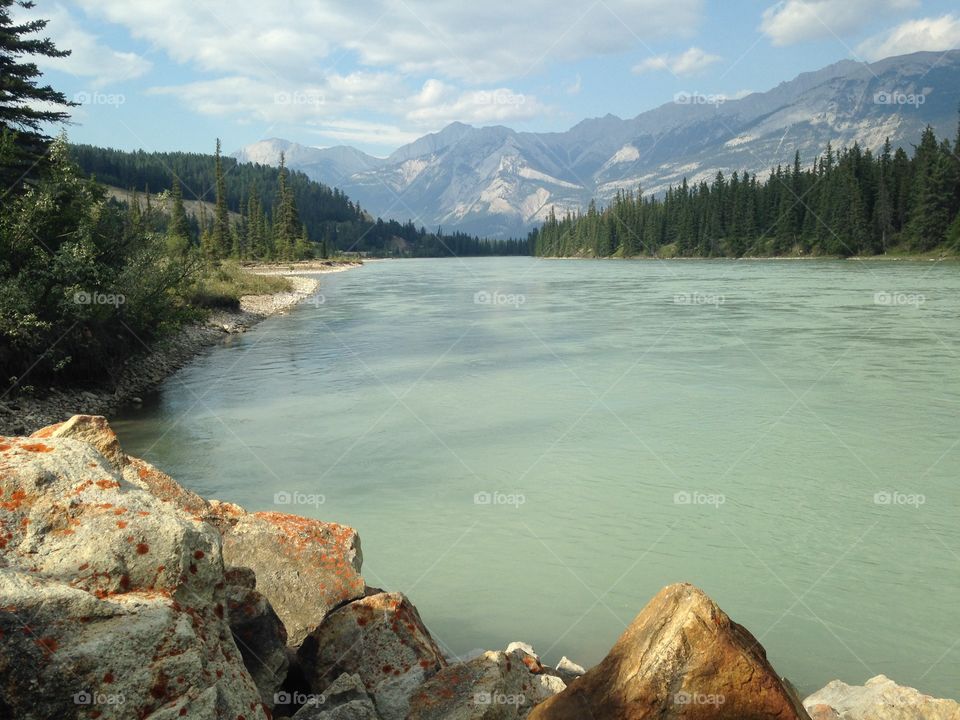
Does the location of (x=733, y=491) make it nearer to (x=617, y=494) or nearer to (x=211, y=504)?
(x=617, y=494)

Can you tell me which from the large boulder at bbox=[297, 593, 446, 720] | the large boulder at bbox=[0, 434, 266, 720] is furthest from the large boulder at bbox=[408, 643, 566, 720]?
the large boulder at bbox=[0, 434, 266, 720]

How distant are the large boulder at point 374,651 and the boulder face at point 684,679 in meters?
1.84

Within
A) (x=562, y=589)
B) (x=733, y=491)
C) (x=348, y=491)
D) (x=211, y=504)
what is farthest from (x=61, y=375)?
(x=733, y=491)

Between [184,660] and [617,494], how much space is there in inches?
478

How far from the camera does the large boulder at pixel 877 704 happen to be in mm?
6363

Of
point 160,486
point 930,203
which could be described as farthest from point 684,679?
point 930,203

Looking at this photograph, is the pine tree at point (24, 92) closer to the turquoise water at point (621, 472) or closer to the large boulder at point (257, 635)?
the turquoise water at point (621, 472)

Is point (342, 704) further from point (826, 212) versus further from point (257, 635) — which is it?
point (826, 212)

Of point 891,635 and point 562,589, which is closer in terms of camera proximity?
point 891,635

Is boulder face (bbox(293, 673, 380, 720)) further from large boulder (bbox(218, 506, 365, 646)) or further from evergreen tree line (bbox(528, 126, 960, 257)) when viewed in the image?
evergreen tree line (bbox(528, 126, 960, 257))

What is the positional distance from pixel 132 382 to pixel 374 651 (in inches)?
897

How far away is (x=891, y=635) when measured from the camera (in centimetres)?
1004

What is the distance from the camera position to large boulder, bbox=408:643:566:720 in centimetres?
563

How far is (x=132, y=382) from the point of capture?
26.1m
